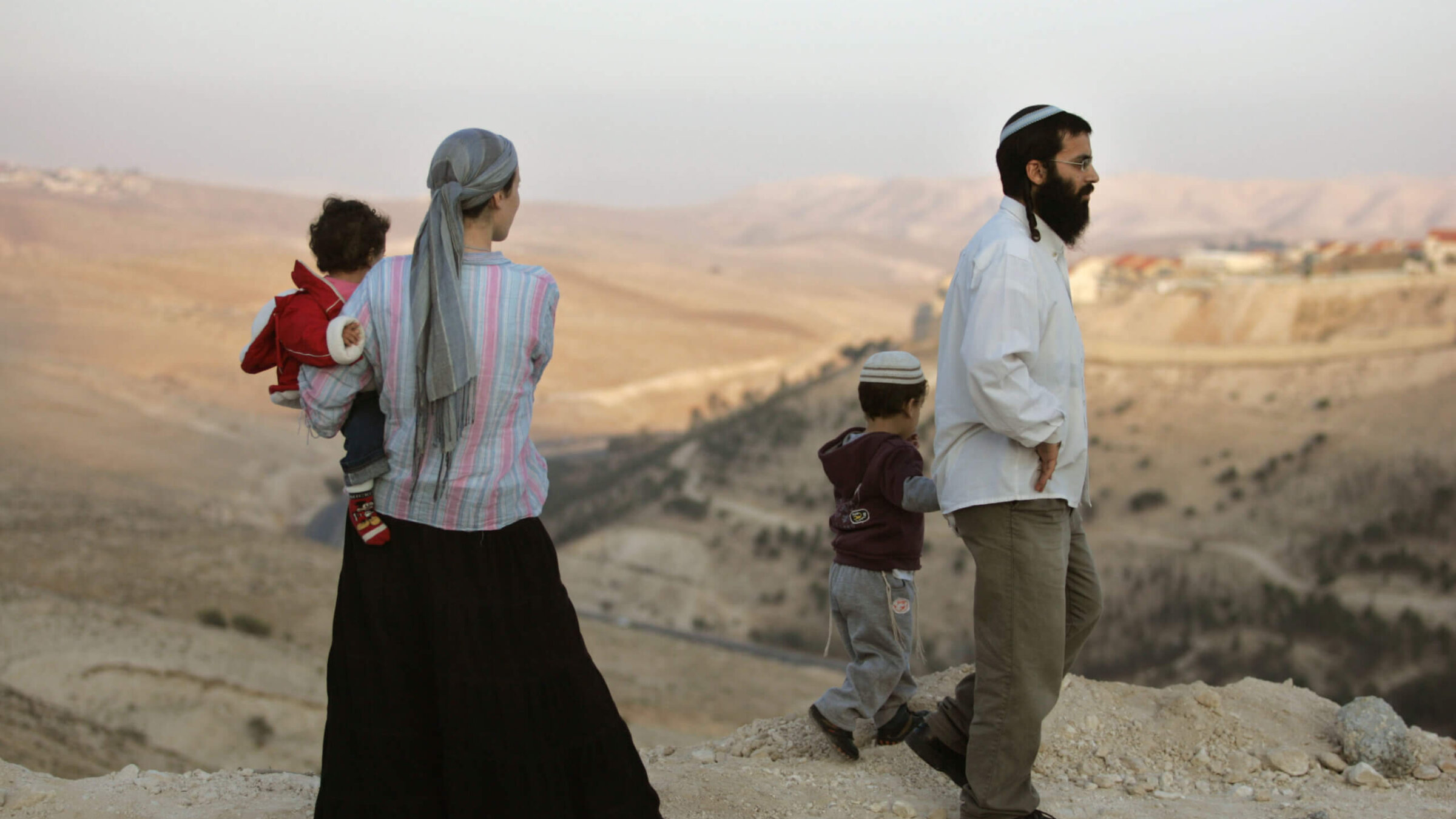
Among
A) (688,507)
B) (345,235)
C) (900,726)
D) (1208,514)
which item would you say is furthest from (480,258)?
(688,507)

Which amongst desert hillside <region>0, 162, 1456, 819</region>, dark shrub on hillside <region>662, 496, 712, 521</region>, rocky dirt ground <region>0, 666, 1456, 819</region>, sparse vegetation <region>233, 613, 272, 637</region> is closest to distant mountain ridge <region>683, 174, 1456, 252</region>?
desert hillside <region>0, 162, 1456, 819</region>

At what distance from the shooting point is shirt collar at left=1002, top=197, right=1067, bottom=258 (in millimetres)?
2951

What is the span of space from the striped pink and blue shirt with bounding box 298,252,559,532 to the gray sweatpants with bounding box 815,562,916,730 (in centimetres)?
121

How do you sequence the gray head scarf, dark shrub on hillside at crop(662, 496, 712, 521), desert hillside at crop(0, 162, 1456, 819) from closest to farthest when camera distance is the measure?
the gray head scarf
desert hillside at crop(0, 162, 1456, 819)
dark shrub on hillside at crop(662, 496, 712, 521)

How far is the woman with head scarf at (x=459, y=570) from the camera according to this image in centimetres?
260

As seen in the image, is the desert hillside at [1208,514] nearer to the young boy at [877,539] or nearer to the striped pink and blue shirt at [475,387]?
the young boy at [877,539]

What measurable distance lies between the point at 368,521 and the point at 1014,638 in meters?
1.63

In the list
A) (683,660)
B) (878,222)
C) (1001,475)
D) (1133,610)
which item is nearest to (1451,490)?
(1133,610)

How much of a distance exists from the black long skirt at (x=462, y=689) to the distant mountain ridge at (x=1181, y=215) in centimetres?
12218

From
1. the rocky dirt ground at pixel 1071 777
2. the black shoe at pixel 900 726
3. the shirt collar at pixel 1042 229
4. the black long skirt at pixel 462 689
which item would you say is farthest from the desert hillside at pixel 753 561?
the shirt collar at pixel 1042 229

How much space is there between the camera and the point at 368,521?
2670 millimetres

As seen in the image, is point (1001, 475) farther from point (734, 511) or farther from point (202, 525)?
point (734, 511)

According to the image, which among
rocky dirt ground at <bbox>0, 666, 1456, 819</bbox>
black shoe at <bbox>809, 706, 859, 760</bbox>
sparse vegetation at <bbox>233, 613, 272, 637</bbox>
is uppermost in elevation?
black shoe at <bbox>809, 706, 859, 760</bbox>

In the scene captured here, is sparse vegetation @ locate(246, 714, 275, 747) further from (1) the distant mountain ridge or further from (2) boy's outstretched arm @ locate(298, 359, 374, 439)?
(1) the distant mountain ridge
